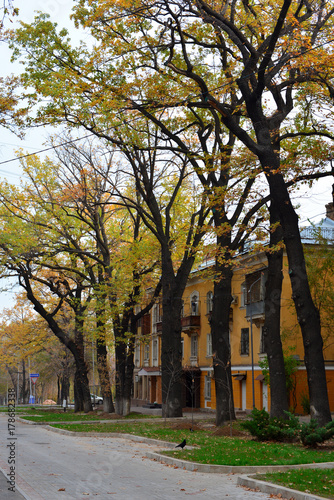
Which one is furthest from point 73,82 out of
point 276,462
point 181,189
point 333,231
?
point 333,231

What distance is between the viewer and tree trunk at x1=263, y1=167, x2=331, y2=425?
48.7 feet

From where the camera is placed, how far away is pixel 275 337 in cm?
1911

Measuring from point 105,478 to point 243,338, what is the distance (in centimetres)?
2935

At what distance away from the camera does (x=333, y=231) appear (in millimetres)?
36438

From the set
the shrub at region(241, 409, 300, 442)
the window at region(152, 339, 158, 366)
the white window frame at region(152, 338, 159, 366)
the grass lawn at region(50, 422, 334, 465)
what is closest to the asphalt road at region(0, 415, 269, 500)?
the grass lawn at region(50, 422, 334, 465)

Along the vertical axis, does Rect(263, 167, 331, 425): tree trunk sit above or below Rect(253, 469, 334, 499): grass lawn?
above

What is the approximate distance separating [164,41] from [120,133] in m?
4.68

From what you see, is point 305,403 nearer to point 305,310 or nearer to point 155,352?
point 305,310

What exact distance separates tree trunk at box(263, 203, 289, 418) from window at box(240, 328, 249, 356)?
64.2ft

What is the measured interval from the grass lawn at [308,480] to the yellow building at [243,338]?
1296 cm

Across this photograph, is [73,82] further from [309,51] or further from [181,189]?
[181,189]

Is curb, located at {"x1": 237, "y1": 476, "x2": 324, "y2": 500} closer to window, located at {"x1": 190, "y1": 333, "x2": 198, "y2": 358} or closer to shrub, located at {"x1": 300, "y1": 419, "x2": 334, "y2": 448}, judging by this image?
shrub, located at {"x1": 300, "y1": 419, "x2": 334, "y2": 448}

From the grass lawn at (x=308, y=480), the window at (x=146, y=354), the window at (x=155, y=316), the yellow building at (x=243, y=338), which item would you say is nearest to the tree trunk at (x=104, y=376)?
the yellow building at (x=243, y=338)

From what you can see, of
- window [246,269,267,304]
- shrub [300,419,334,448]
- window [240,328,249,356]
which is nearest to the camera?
shrub [300,419,334,448]
